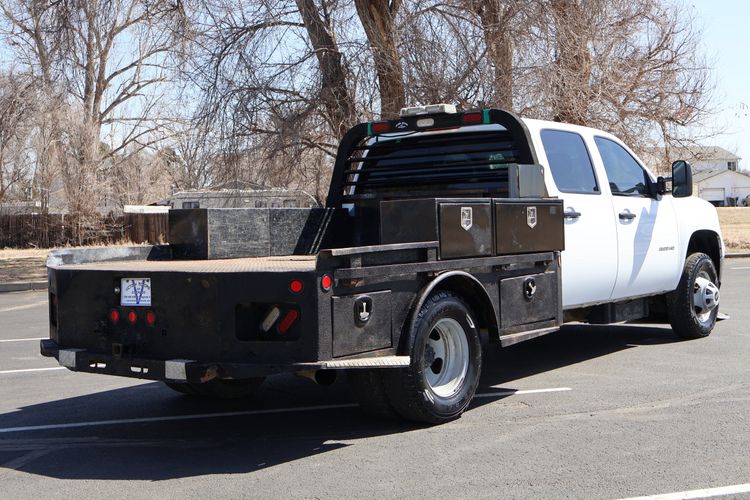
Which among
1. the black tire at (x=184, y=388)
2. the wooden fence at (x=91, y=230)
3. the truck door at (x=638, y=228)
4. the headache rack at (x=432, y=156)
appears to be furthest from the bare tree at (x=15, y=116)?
the truck door at (x=638, y=228)

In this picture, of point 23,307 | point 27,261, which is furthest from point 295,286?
point 27,261

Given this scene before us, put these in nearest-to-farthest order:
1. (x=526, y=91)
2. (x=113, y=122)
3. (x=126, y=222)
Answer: (x=526, y=91)
(x=126, y=222)
(x=113, y=122)

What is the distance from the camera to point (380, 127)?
27.2 ft

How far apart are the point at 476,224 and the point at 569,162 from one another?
2.04 metres

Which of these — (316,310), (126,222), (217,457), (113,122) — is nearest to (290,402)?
(217,457)

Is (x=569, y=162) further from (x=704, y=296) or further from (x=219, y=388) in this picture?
(x=219, y=388)

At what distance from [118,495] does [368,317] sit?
1.75 meters

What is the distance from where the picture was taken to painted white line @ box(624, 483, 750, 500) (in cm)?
470

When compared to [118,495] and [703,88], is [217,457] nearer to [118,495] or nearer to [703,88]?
[118,495]

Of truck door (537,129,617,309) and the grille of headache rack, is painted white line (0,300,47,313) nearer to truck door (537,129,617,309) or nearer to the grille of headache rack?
the grille of headache rack

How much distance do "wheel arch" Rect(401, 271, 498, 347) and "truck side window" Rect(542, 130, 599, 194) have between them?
164 centimetres

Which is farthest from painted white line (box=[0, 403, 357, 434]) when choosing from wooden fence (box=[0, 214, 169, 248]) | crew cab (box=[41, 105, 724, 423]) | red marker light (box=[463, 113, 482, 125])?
wooden fence (box=[0, 214, 169, 248])

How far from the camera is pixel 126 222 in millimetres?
34969

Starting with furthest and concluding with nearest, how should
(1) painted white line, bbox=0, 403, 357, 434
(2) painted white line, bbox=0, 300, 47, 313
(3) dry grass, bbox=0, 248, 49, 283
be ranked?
(3) dry grass, bbox=0, 248, 49, 283 < (2) painted white line, bbox=0, 300, 47, 313 < (1) painted white line, bbox=0, 403, 357, 434
